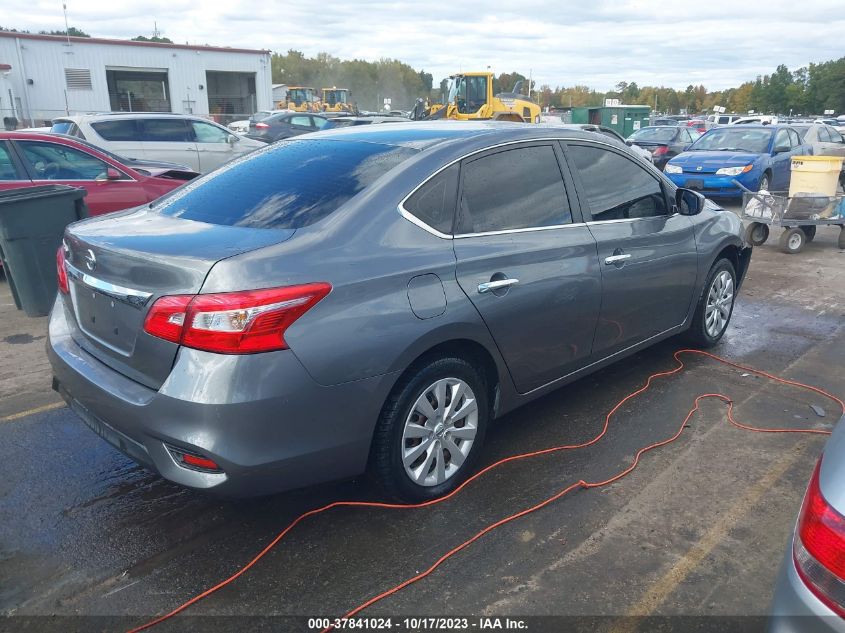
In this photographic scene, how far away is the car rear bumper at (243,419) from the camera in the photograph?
263 cm

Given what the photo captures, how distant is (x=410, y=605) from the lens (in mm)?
2723

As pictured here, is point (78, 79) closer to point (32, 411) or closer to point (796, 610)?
point (32, 411)

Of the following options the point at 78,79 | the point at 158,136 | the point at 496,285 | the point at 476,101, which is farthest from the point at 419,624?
the point at 78,79

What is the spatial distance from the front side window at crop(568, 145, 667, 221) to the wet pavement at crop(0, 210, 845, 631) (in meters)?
1.26

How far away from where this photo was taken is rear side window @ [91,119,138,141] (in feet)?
39.6

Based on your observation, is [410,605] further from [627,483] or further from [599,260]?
[599,260]

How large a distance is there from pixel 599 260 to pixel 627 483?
4.13ft

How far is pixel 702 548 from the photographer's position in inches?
122

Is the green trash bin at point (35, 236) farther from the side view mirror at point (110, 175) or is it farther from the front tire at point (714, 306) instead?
the front tire at point (714, 306)

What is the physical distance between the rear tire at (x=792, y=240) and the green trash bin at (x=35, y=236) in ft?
29.7

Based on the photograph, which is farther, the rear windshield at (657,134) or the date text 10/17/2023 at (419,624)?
the rear windshield at (657,134)

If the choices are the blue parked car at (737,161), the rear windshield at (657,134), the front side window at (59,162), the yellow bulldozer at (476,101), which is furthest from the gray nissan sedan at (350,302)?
the yellow bulldozer at (476,101)

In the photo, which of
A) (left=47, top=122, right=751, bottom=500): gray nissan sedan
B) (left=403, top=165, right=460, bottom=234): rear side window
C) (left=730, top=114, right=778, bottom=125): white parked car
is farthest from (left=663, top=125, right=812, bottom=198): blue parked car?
(left=403, top=165, right=460, bottom=234): rear side window

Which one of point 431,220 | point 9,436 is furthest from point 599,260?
point 9,436
